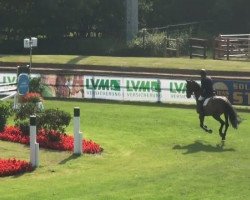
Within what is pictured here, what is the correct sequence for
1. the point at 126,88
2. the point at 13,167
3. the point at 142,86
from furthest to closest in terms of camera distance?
the point at 126,88, the point at 142,86, the point at 13,167

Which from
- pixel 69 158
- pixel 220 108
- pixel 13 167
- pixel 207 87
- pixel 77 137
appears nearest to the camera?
pixel 13 167

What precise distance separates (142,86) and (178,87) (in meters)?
1.99

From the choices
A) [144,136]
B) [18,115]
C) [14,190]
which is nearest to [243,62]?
[144,136]

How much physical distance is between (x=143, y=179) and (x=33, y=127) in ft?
11.9

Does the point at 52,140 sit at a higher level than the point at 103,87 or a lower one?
lower

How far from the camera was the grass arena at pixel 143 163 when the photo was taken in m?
13.9

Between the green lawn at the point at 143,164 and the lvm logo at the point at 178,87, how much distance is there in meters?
4.08

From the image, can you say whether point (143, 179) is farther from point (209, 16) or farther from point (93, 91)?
point (209, 16)

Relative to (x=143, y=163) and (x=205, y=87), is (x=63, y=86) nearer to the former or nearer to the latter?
(x=205, y=87)

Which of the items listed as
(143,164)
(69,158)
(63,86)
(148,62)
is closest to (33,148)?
(69,158)

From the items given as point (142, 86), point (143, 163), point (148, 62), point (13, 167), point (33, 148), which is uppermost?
point (148, 62)

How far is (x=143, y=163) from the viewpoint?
18391 millimetres

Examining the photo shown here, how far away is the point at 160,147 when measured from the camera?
21.2 meters

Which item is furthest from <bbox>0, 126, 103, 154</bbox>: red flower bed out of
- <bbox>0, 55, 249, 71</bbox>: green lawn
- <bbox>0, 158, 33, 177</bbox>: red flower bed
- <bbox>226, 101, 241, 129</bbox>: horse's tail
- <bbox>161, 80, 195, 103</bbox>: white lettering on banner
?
<bbox>0, 55, 249, 71</bbox>: green lawn
